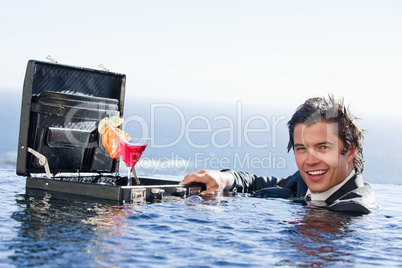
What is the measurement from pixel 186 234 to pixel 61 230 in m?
0.85

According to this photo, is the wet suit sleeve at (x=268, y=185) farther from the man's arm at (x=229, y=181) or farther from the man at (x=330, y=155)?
the man at (x=330, y=155)

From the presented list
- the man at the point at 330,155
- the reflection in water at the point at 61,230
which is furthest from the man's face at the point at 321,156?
the reflection in water at the point at 61,230

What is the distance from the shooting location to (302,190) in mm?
5801

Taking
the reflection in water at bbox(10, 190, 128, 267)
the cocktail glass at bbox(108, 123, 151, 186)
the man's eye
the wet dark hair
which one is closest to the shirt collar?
the wet dark hair

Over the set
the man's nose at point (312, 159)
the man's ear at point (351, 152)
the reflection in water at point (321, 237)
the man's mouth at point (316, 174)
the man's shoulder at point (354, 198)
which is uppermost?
the man's ear at point (351, 152)

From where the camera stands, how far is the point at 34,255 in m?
2.81

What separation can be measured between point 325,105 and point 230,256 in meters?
2.62

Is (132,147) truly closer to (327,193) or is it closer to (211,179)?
(211,179)

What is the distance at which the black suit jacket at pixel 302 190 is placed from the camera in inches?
185

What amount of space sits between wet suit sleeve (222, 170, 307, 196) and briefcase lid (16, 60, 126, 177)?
4.92ft

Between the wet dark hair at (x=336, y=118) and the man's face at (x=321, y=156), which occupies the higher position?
the wet dark hair at (x=336, y=118)

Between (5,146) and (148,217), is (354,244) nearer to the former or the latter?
(148,217)

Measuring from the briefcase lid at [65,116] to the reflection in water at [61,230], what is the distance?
765mm

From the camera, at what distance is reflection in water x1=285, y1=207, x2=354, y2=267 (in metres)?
3.07
